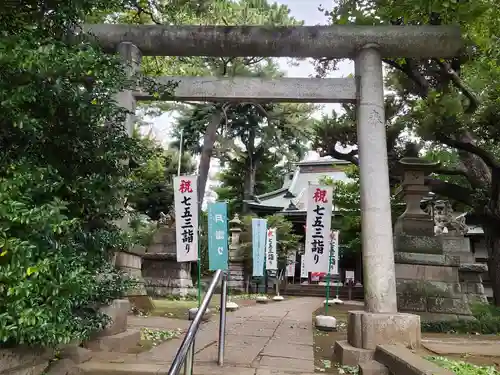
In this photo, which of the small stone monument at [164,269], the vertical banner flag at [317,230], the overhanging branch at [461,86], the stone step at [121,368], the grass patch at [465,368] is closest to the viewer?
the grass patch at [465,368]

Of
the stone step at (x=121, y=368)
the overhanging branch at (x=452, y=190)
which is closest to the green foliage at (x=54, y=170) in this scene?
the stone step at (x=121, y=368)

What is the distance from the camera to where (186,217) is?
8.43m

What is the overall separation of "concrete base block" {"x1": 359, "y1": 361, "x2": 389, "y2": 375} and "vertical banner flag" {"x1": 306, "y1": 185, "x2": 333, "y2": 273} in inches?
172

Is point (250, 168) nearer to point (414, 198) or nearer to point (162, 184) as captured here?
point (162, 184)

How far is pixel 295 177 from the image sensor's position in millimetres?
29969

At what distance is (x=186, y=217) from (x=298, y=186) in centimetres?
2198

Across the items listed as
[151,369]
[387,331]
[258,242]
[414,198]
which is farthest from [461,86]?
[258,242]

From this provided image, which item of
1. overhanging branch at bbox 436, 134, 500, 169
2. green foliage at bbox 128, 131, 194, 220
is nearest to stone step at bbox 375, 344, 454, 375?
overhanging branch at bbox 436, 134, 500, 169

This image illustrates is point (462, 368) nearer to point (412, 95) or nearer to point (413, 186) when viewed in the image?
point (413, 186)

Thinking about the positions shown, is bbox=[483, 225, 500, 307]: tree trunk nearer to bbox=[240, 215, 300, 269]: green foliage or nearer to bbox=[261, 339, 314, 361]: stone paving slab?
bbox=[261, 339, 314, 361]: stone paving slab

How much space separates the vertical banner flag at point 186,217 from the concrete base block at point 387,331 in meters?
4.43

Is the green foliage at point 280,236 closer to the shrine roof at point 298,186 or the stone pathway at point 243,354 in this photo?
the shrine roof at point 298,186

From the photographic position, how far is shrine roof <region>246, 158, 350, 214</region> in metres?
24.7

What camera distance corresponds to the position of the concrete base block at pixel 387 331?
4453 millimetres
